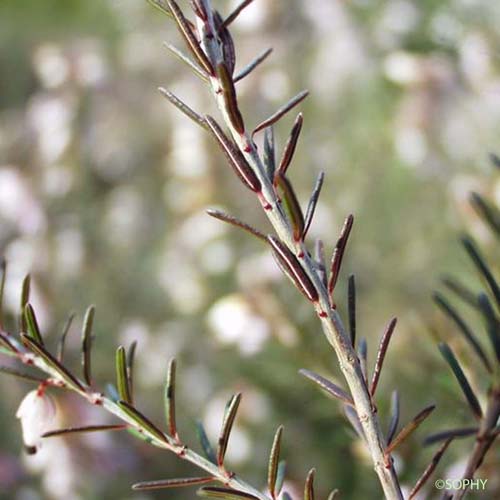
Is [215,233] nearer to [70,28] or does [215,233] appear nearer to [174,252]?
[174,252]

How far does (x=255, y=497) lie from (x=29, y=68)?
2507 millimetres

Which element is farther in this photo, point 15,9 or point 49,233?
point 15,9

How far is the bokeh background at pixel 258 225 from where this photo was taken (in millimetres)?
788

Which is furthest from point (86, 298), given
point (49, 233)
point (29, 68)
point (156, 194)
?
point (29, 68)

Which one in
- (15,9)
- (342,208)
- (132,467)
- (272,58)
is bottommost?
(132,467)

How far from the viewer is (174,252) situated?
46.0 inches

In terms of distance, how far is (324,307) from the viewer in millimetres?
233

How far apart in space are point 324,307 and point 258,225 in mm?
914

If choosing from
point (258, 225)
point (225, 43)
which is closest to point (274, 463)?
point (225, 43)

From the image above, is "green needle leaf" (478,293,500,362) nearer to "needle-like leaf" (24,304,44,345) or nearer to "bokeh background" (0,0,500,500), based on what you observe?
"needle-like leaf" (24,304,44,345)

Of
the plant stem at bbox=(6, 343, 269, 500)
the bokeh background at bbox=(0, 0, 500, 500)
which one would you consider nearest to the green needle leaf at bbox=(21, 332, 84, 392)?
the plant stem at bbox=(6, 343, 269, 500)

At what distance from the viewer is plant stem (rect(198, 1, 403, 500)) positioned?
228 millimetres

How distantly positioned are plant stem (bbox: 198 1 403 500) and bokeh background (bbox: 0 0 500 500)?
1.42 ft

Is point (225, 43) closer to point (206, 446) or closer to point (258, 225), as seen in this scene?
point (206, 446)
